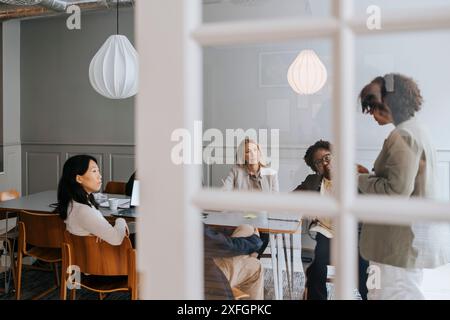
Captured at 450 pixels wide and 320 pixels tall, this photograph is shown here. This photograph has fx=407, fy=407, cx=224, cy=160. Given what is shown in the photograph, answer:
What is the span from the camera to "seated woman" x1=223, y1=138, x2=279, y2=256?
3.15 ft

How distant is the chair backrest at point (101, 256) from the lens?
202 centimetres

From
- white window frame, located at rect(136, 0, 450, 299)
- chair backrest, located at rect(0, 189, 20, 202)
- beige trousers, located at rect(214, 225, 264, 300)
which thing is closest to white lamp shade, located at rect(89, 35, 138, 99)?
chair backrest, located at rect(0, 189, 20, 202)

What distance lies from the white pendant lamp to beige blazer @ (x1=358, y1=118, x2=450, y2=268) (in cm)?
250

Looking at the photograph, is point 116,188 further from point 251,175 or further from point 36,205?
point 251,175

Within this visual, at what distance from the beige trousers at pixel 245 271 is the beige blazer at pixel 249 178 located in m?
0.11

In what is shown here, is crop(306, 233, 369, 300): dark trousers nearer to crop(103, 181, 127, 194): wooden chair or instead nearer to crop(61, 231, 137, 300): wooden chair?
crop(61, 231, 137, 300): wooden chair

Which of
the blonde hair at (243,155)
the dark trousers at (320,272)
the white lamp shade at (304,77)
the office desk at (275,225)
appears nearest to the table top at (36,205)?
the blonde hair at (243,155)

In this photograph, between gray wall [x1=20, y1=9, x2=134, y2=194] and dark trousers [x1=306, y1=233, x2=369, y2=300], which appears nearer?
dark trousers [x1=306, y1=233, x2=369, y2=300]

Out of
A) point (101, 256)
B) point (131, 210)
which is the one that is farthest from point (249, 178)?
point (131, 210)

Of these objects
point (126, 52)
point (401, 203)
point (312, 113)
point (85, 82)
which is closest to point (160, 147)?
point (401, 203)

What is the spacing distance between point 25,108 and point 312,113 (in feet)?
14.0

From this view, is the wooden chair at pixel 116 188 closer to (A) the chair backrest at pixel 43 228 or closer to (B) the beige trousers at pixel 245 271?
(A) the chair backrest at pixel 43 228

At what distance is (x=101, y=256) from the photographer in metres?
2.03
